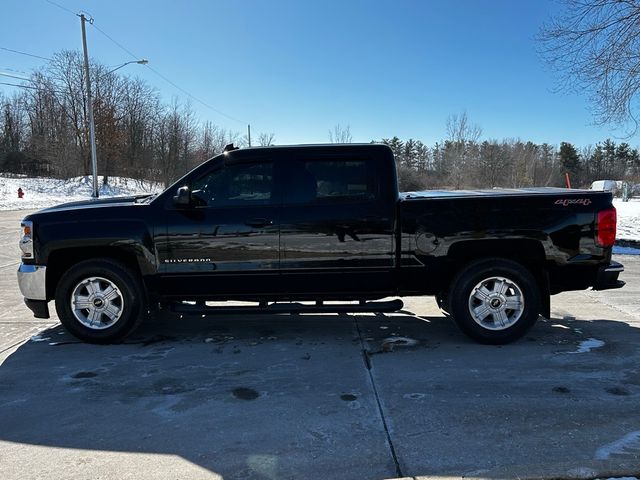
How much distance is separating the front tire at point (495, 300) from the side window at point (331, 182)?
131cm

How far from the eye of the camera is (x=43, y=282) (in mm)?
5250

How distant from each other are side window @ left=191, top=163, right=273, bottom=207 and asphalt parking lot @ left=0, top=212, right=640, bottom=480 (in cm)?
152

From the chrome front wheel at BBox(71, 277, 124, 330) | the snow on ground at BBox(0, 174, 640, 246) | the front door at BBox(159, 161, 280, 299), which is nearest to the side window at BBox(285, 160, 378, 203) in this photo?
the front door at BBox(159, 161, 280, 299)

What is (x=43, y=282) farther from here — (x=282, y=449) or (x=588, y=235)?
(x=588, y=235)

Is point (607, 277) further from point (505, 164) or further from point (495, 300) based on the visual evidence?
point (505, 164)

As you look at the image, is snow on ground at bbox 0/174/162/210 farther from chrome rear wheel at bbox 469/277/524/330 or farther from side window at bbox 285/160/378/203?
chrome rear wheel at bbox 469/277/524/330

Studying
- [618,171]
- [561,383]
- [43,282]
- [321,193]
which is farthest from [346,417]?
[618,171]

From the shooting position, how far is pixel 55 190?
44.2 meters

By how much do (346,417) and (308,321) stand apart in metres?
2.63

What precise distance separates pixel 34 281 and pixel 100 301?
A: 0.70 metres

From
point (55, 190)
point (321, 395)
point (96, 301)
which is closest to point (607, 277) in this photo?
point (321, 395)

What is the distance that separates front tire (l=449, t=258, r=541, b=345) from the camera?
5.15 m

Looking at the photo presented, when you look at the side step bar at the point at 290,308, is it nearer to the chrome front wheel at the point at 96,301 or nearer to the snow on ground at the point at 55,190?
the chrome front wheel at the point at 96,301

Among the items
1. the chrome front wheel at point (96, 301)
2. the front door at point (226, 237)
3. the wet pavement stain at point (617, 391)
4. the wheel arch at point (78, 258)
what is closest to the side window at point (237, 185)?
the front door at point (226, 237)
